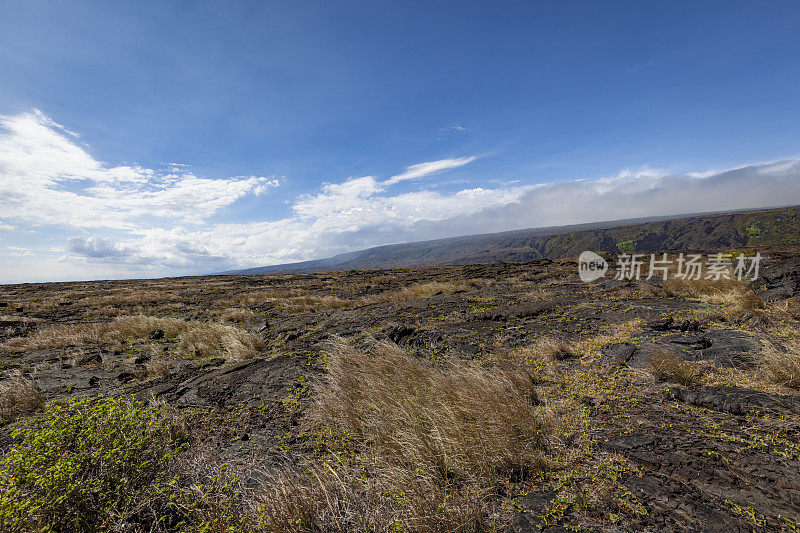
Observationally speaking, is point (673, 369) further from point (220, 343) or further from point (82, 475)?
point (220, 343)

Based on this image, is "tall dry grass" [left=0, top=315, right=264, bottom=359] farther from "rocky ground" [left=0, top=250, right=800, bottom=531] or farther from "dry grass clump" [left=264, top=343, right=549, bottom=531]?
"dry grass clump" [left=264, top=343, right=549, bottom=531]

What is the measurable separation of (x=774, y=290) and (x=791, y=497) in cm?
823

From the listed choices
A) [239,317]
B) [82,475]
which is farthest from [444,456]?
[239,317]

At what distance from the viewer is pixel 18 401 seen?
525 centimetres

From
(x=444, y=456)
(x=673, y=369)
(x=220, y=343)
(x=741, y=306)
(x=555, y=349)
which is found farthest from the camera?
(x=220, y=343)

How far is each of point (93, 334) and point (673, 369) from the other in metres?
15.8

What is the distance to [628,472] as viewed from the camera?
271 centimetres

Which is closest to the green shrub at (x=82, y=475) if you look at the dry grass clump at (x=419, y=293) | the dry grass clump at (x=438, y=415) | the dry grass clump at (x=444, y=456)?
the dry grass clump at (x=444, y=456)

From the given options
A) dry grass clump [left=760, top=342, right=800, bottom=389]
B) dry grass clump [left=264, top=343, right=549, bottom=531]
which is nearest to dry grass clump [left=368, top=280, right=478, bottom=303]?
dry grass clump [left=264, top=343, right=549, bottom=531]

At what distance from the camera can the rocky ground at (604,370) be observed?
8.05ft

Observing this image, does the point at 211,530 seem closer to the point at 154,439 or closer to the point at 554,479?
the point at 154,439

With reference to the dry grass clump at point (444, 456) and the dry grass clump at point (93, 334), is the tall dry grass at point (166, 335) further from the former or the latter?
the dry grass clump at point (444, 456)

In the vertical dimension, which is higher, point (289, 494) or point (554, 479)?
point (289, 494)

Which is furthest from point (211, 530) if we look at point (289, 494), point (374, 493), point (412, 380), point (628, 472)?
point (628, 472)
